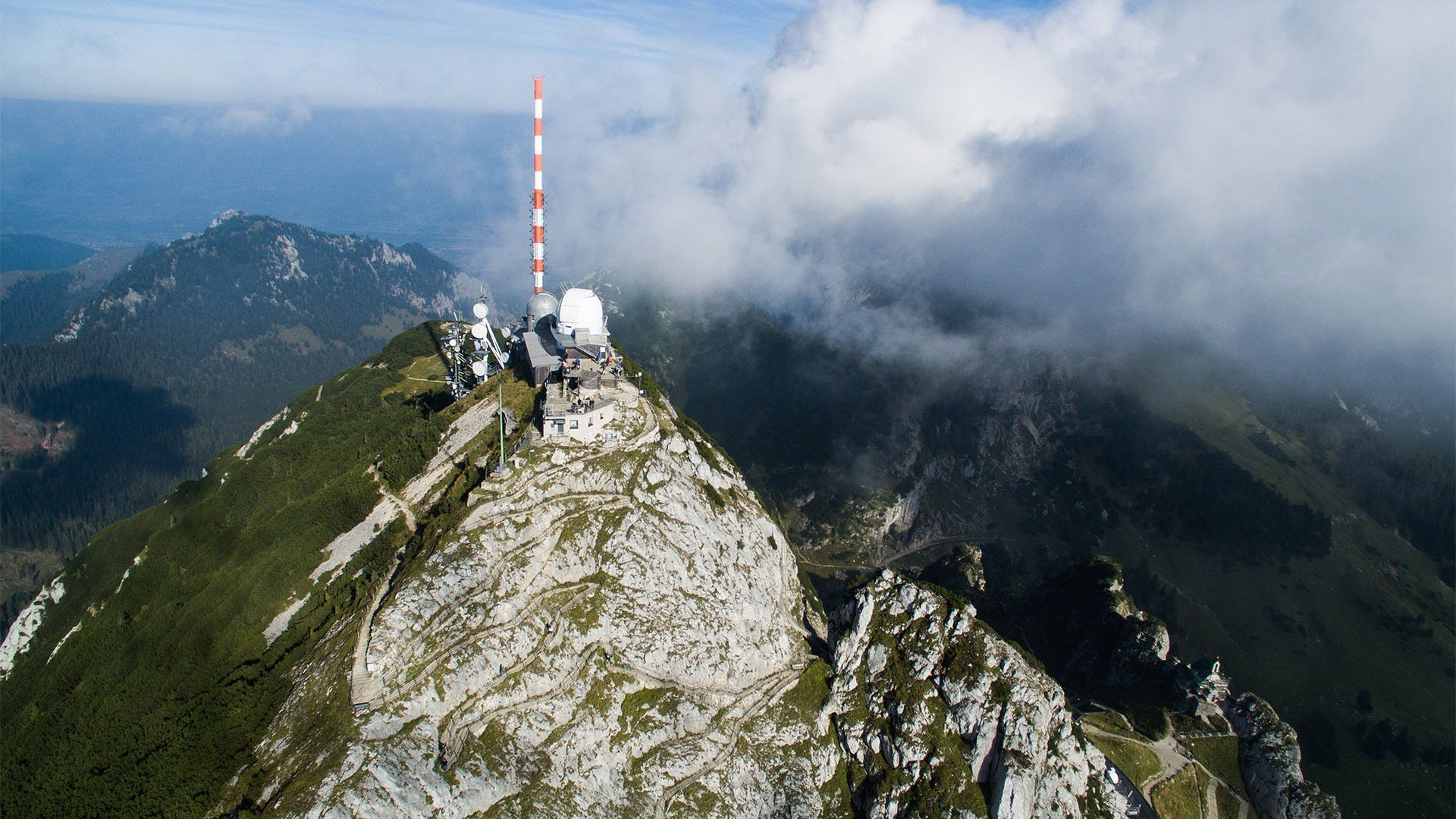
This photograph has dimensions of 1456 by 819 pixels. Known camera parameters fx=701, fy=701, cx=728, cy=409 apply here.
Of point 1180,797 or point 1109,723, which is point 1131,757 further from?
point 1180,797

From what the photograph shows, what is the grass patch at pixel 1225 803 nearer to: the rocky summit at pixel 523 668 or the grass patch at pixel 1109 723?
the rocky summit at pixel 523 668

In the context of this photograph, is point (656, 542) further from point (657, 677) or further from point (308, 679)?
point (308, 679)

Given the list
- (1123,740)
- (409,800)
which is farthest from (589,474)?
(1123,740)

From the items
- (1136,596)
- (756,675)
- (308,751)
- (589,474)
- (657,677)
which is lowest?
(1136,596)

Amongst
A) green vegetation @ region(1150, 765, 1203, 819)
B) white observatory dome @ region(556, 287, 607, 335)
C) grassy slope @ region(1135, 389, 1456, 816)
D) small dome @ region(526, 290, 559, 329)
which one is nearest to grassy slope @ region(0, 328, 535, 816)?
small dome @ region(526, 290, 559, 329)

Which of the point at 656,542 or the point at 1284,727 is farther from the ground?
the point at 656,542

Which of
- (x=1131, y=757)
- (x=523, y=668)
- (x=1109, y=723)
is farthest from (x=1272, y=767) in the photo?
(x=523, y=668)

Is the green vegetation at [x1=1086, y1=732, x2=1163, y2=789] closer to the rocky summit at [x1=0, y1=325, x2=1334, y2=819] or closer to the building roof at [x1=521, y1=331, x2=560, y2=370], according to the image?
the rocky summit at [x1=0, y1=325, x2=1334, y2=819]
